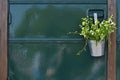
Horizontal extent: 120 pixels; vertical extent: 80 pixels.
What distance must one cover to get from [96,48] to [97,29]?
0.19 m

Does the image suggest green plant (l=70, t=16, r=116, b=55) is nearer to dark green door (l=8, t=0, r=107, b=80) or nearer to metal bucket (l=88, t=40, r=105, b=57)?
metal bucket (l=88, t=40, r=105, b=57)

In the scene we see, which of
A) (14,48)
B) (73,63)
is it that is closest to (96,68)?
(73,63)

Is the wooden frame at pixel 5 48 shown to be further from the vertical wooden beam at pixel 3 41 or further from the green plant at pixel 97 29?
the green plant at pixel 97 29

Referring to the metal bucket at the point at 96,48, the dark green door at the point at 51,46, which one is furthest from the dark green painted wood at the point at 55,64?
the metal bucket at the point at 96,48

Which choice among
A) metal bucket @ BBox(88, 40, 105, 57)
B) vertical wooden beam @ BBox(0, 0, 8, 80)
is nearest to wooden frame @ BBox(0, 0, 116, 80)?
vertical wooden beam @ BBox(0, 0, 8, 80)

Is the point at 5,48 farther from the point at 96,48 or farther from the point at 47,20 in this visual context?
the point at 96,48

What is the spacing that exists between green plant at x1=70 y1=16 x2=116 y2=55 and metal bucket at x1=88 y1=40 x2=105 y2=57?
4cm

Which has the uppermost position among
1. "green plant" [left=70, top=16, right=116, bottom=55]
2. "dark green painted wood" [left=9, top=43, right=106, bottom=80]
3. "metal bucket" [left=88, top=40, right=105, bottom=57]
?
"green plant" [left=70, top=16, right=116, bottom=55]

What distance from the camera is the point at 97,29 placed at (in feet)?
12.4

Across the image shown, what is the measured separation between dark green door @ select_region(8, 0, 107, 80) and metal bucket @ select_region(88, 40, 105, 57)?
102 mm

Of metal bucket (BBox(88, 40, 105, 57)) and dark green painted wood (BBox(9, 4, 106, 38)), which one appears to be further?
dark green painted wood (BBox(9, 4, 106, 38))

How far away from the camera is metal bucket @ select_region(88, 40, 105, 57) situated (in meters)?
3.79

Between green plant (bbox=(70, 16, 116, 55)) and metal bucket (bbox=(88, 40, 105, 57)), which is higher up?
green plant (bbox=(70, 16, 116, 55))

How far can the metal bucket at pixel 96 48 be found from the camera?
3.79 metres
